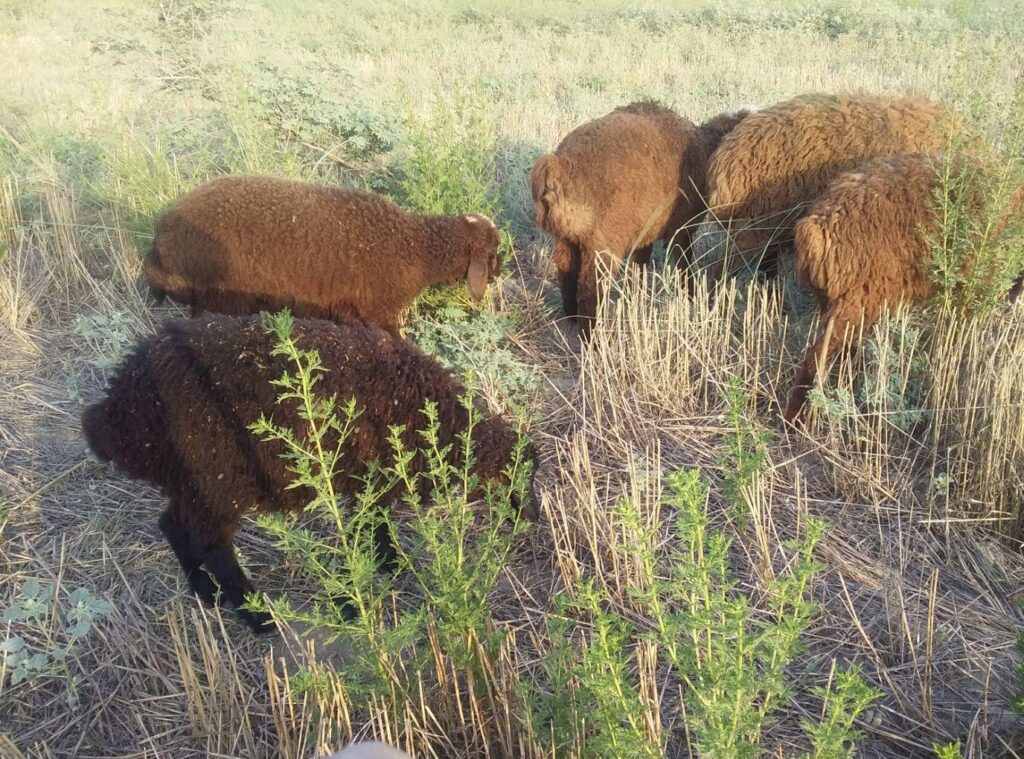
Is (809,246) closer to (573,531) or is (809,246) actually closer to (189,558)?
(573,531)

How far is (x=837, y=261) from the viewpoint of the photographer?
415 centimetres

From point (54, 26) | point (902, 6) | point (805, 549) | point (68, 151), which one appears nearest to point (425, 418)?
point (805, 549)

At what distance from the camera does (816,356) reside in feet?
14.3

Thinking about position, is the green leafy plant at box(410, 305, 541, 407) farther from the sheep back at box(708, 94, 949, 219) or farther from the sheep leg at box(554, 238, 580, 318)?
the sheep back at box(708, 94, 949, 219)

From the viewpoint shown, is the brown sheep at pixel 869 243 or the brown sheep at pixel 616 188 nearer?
the brown sheep at pixel 869 243

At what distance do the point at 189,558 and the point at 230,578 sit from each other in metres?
0.22

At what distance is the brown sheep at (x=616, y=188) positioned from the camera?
5.48 m

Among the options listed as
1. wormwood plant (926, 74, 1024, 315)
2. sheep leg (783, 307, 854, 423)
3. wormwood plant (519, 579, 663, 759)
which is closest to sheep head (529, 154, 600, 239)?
sheep leg (783, 307, 854, 423)

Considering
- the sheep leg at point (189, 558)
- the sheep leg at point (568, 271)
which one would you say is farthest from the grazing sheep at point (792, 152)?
the sheep leg at point (189, 558)

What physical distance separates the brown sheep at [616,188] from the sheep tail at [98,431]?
3.38 meters

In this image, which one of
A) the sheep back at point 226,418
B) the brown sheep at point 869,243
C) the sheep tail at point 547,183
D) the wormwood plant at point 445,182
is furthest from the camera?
the wormwood plant at point 445,182

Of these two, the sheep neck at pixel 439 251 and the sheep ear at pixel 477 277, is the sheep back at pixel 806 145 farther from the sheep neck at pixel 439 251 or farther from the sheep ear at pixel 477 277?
the sheep neck at pixel 439 251

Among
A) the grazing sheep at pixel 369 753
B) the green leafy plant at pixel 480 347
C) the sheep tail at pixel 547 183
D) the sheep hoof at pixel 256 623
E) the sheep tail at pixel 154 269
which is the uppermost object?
the sheep tail at pixel 547 183

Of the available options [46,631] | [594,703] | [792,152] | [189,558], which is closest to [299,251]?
[189,558]
